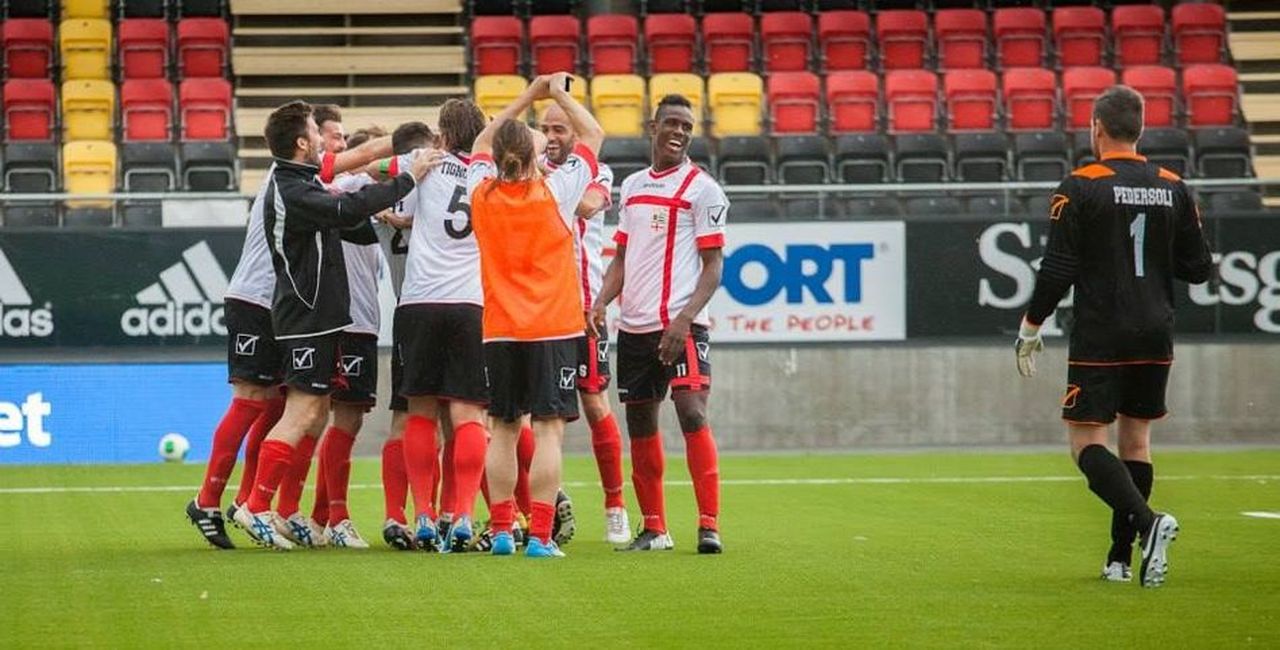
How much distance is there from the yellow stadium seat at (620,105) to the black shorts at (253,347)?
11996 millimetres

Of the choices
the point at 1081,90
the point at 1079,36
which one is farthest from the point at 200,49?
the point at 1079,36

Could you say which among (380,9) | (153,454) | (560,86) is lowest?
(153,454)

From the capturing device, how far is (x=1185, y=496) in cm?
1370

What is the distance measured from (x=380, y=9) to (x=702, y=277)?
16423 mm

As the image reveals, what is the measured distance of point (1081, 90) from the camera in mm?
23391

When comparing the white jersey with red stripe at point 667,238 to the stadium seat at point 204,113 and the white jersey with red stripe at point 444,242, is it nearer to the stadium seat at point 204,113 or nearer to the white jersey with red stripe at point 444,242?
the white jersey with red stripe at point 444,242

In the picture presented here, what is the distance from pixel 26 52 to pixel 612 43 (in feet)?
21.5

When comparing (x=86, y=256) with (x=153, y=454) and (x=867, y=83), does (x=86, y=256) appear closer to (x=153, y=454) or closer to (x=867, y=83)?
(x=153, y=454)

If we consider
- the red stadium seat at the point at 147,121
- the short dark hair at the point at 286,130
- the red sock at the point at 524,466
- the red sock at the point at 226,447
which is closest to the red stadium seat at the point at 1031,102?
the red stadium seat at the point at 147,121

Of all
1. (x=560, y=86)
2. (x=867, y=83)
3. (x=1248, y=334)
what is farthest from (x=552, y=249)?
(x=867, y=83)

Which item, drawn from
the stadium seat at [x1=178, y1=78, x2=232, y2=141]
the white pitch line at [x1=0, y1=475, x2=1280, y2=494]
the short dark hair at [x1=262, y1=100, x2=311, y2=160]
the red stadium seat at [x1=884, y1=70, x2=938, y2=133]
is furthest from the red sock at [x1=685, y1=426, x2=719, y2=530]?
the stadium seat at [x1=178, y1=78, x2=232, y2=141]

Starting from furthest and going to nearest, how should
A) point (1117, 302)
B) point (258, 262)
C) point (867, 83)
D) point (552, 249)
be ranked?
point (867, 83) < point (258, 262) < point (552, 249) < point (1117, 302)

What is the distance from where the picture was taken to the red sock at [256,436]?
10844mm

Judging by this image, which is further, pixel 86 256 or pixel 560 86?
pixel 86 256
